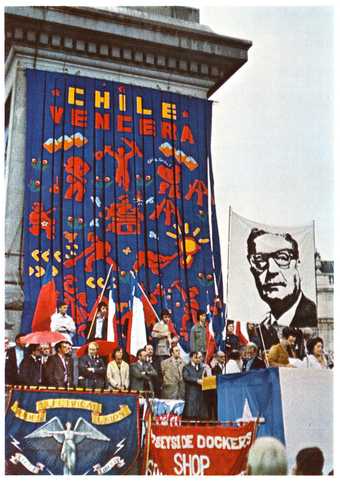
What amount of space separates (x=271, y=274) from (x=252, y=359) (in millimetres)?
1023

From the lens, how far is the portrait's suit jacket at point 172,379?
32.9 feet

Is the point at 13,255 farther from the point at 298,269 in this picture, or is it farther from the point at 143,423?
the point at 298,269

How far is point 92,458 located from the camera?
9.30 m

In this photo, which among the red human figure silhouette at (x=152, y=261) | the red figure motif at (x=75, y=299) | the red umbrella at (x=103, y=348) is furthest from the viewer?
the red human figure silhouette at (x=152, y=261)

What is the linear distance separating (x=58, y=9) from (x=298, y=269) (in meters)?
4.19

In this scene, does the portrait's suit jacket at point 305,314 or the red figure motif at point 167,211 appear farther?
the red figure motif at point 167,211

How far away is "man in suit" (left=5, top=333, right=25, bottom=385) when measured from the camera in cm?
959

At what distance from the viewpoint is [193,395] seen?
10031 millimetres

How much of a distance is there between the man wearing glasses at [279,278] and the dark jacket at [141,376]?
140 centimetres

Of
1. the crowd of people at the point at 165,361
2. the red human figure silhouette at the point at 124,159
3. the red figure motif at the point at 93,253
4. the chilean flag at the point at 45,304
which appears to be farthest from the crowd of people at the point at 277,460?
the red human figure silhouette at the point at 124,159

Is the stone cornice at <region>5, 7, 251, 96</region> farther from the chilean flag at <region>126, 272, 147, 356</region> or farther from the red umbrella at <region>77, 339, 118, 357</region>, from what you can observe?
the red umbrella at <region>77, 339, 118, 357</region>

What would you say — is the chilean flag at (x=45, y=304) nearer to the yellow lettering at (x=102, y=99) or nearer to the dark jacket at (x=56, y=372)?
the dark jacket at (x=56, y=372)

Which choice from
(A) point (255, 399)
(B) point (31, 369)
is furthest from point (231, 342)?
(B) point (31, 369)

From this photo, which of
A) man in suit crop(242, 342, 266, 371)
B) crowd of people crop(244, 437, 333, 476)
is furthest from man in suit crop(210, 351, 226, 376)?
crowd of people crop(244, 437, 333, 476)
